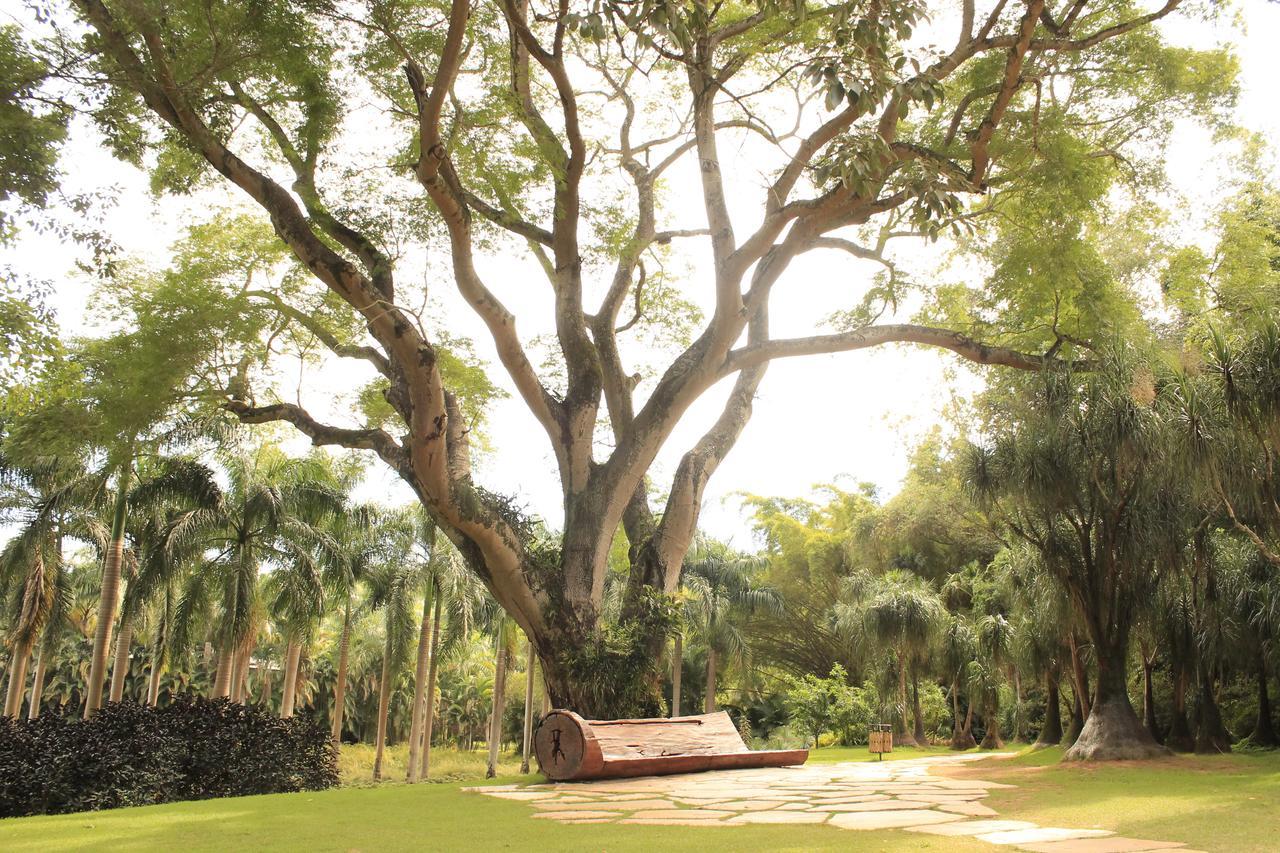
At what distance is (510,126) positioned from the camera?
10906mm

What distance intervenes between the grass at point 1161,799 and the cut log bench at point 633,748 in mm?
2931

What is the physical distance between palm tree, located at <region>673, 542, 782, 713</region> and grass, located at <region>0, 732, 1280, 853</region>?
2038 cm

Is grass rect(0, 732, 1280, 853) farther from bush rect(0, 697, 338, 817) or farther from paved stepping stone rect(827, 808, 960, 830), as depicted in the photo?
bush rect(0, 697, 338, 817)

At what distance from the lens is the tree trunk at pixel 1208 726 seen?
14.8 meters

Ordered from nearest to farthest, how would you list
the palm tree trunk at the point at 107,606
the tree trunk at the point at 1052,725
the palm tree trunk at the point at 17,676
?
the palm tree trunk at the point at 107,606
the palm tree trunk at the point at 17,676
the tree trunk at the point at 1052,725

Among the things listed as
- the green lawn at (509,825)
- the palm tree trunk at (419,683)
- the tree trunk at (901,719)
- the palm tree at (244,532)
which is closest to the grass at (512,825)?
the green lawn at (509,825)

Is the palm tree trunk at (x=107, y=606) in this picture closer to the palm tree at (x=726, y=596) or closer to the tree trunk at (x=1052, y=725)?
the palm tree at (x=726, y=596)

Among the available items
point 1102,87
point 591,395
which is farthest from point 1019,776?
point 1102,87

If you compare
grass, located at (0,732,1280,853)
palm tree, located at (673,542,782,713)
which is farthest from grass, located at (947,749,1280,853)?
palm tree, located at (673,542,782,713)

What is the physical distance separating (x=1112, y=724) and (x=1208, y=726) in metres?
3.27

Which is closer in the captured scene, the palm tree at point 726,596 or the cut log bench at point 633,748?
the cut log bench at point 633,748

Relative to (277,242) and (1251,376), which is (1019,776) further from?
(277,242)

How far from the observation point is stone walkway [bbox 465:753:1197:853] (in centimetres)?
495

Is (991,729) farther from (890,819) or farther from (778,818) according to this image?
(778,818)
